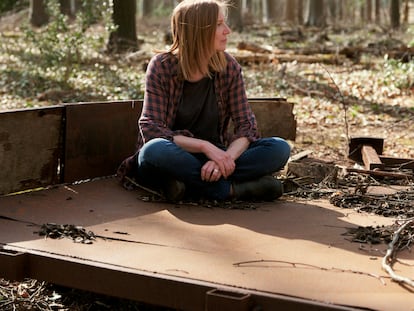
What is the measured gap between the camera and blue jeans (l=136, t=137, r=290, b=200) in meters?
4.42

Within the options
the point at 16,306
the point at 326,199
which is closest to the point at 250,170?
the point at 326,199

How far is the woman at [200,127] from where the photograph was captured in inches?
175

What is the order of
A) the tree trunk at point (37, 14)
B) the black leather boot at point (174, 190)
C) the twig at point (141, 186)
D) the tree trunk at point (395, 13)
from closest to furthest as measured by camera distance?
the black leather boot at point (174, 190) → the twig at point (141, 186) → the tree trunk at point (395, 13) → the tree trunk at point (37, 14)

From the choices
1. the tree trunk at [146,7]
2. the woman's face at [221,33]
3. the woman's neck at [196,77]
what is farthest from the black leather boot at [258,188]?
the tree trunk at [146,7]

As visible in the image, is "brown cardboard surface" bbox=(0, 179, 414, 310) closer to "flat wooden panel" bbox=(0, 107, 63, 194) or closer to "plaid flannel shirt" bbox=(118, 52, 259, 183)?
"flat wooden panel" bbox=(0, 107, 63, 194)

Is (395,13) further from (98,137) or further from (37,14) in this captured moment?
(98,137)

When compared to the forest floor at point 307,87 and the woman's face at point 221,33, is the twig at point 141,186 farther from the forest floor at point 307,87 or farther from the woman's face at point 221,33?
the forest floor at point 307,87

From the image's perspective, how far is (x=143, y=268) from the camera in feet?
10.2

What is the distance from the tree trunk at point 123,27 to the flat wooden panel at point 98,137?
370 inches

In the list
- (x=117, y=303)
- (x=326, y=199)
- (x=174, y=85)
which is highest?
(x=174, y=85)

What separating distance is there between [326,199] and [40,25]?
20.2 metres

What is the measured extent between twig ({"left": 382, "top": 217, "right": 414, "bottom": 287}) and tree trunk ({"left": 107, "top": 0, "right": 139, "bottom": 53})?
11364 millimetres

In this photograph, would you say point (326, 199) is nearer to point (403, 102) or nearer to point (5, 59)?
point (403, 102)

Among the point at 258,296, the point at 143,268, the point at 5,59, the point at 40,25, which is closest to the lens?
the point at 258,296
